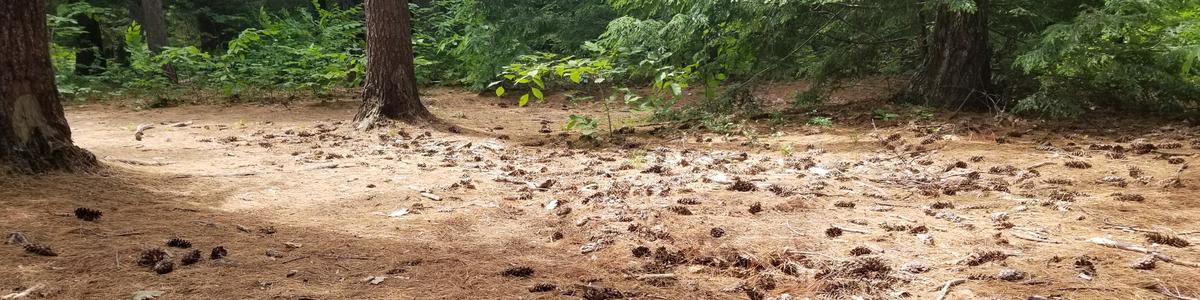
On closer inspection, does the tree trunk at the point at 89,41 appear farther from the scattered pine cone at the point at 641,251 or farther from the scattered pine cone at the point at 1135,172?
the scattered pine cone at the point at 1135,172

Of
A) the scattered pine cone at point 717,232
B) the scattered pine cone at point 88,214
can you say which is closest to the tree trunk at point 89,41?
the scattered pine cone at point 88,214

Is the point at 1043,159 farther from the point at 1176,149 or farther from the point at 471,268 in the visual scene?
the point at 471,268

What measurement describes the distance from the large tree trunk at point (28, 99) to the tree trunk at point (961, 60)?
7.67 metres

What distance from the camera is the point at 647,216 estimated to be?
3.94 m

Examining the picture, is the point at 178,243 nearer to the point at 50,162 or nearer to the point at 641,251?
the point at 50,162

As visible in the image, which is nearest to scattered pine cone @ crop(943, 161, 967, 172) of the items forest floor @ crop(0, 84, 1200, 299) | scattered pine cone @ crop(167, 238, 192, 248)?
forest floor @ crop(0, 84, 1200, 299)

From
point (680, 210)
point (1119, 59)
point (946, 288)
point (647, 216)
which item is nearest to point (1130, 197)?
point (946, 288)

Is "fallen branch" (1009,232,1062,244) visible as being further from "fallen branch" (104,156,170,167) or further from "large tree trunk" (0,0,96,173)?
"fallen branch" (104,156,170,167)

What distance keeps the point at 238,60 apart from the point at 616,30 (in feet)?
25.0

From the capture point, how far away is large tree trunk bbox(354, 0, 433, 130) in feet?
26.0

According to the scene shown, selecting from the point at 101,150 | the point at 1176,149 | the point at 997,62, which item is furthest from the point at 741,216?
the point at 101,150

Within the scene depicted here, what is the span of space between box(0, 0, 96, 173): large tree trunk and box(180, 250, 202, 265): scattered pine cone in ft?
6.12

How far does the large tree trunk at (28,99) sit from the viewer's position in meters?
4.04

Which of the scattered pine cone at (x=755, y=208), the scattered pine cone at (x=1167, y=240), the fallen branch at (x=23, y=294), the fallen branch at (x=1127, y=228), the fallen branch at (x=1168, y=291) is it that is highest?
the scattered pine cone at (x=1167, y=240)
